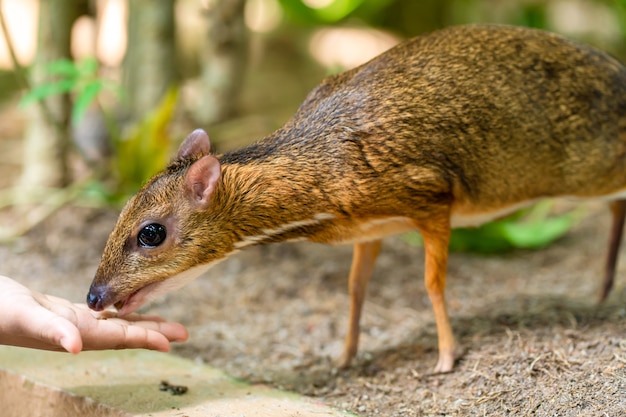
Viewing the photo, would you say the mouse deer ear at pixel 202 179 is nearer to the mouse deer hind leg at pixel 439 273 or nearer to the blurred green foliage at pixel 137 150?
the mouse deer hind leg at pixel 439 273

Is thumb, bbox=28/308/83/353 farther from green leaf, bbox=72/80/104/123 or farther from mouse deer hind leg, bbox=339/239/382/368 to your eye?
green leaf, bbox=72/80/104/123

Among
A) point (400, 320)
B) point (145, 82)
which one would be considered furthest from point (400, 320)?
point (145, 82)

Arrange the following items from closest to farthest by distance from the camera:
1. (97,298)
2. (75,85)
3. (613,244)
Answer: (97,298) < (613,244) < (75,85)

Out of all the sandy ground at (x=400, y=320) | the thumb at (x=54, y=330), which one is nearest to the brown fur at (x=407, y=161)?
the sandy ground at (x=400, y=320)

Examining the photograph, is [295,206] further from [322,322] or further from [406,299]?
[406,299]

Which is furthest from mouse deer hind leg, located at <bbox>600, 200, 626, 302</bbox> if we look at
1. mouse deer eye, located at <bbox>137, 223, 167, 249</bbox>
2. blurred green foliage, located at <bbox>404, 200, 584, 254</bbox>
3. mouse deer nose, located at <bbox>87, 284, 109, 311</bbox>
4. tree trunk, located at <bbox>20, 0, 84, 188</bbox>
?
tree trunk, located at <bbox>20, 0, 84, 188</bbox>

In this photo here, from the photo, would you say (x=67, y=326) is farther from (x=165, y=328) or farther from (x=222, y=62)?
(x=222, y=62)
